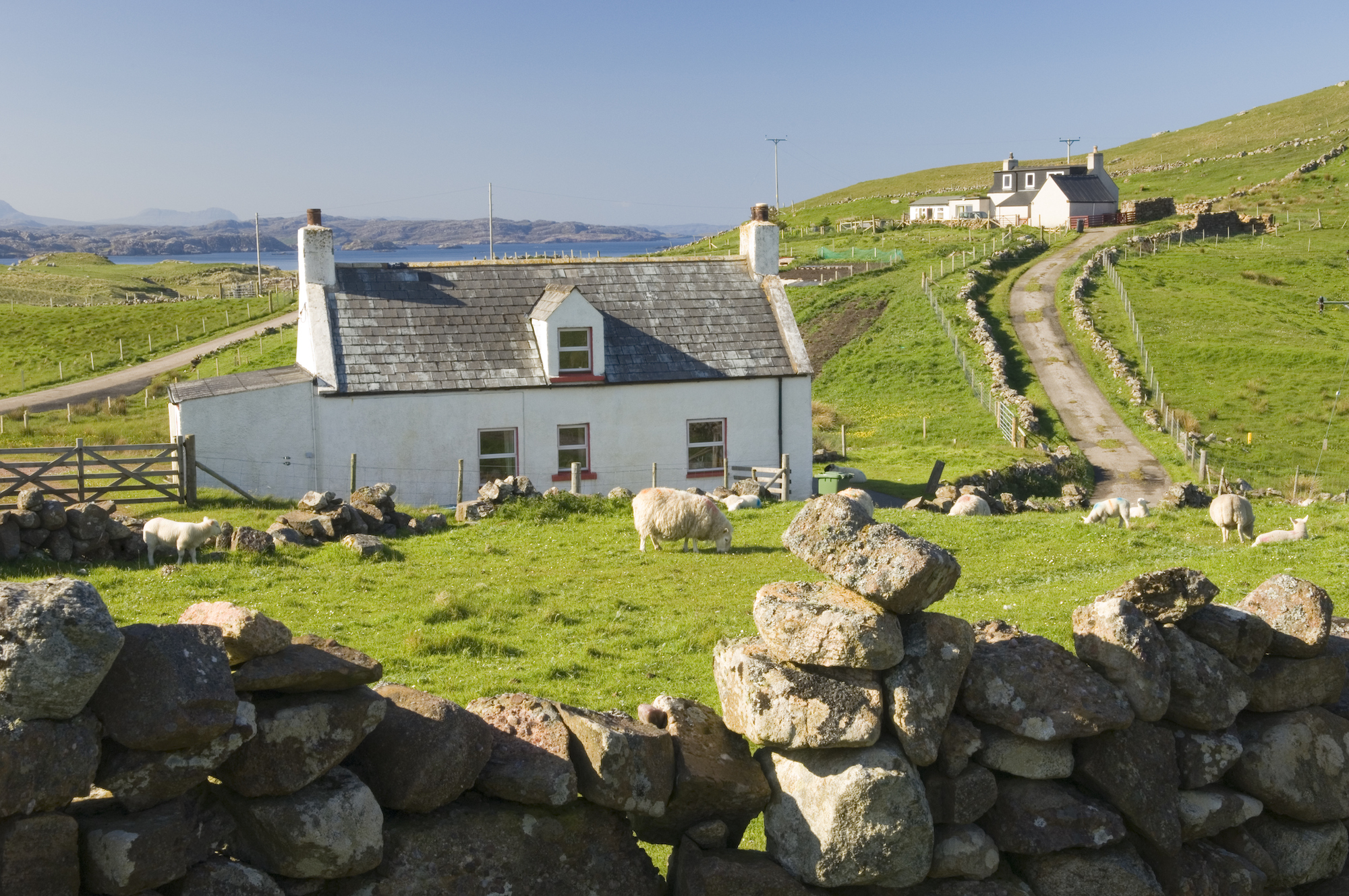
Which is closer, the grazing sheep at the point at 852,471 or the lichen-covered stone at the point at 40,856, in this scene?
the lichen-covered stone at the point at 40,856

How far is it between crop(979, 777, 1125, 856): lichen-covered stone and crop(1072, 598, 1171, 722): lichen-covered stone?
0.79 meters

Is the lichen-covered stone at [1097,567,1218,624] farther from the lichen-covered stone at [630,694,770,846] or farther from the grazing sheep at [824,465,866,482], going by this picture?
the grazing sheep at [824,465,866,482]

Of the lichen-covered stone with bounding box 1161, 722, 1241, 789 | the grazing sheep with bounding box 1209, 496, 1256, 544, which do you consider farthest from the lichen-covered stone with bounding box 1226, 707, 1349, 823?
the grazing sheep with bounding box 1209, 496, 1256, 544

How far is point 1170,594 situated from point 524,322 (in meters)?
26.6

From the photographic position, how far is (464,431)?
103 feet

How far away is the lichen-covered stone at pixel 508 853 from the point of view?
→ 691 centimetres

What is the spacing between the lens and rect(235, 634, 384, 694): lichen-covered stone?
22.1 ft

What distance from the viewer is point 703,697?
12266mm

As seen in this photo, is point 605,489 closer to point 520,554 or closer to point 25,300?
point 520,554

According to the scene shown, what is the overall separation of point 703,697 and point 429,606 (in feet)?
18.4

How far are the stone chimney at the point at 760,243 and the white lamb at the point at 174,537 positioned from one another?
20547 mm

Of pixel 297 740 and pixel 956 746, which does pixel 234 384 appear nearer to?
pixel 297 740

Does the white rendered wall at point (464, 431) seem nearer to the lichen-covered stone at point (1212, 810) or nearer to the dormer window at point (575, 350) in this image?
the dormer window at point (575, 350)

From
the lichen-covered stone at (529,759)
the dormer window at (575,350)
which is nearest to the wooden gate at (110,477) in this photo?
the dormer window at (575,350)
